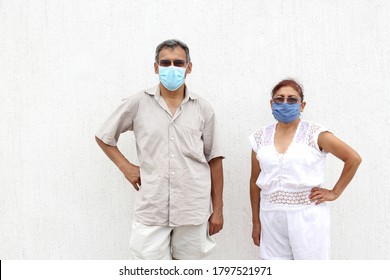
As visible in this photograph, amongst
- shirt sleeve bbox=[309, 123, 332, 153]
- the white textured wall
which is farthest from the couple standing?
the white textured wall

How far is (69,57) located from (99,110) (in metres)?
0.42

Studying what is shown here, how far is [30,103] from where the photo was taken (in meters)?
3.11

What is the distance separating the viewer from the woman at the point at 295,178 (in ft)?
7.95

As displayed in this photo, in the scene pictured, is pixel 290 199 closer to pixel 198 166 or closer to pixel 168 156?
pixel 198 166

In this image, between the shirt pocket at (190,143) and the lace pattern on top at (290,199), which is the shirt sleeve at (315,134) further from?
the shirt pocket at (190,143)

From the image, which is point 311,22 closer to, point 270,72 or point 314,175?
point 270,72

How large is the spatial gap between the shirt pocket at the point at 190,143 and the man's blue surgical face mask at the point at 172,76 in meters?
0.24

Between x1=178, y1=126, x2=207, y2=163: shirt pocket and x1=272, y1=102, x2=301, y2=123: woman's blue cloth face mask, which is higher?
x1=272, y1=102, x2=301, y2=123: woman's blue cloth face mask

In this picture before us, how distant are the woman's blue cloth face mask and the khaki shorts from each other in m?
0.77

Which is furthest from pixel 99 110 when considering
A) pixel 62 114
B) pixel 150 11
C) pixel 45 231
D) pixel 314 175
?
pixel 314 175

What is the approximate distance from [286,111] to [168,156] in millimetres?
695

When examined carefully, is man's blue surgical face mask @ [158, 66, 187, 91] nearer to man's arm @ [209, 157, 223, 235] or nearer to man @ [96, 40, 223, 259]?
man @ [96, 40, 223, 259]

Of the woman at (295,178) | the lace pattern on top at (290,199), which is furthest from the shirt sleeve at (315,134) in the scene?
Result: the lace pattern on top at (290,199)

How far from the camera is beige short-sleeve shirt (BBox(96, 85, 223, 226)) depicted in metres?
2.47
